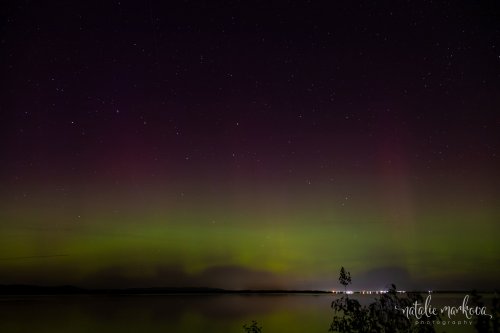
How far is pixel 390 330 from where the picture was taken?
27.2 feet

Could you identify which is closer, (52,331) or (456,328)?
(456,328)

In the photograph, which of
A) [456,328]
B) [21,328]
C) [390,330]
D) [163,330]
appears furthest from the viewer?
[21,328]

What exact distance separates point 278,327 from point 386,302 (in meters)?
44.6

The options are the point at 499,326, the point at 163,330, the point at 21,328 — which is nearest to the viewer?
the point at 499,326

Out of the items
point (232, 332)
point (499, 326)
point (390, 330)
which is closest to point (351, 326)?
point (390, 330)

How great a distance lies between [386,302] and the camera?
862 centimetres

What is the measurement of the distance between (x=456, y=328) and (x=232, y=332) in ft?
66.3

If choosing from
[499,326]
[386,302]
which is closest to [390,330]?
[386,302]

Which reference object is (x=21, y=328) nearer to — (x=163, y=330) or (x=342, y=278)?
(x=163, y=330)

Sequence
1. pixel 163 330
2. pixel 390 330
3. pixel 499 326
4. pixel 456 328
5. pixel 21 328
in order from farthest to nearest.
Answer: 1. pixel 21 328
2. pixel 163 330
3. pixel 456 328
4. pixel 390 330
5. pixel 499 326

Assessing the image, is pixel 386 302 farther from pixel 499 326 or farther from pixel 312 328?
pixel 312 328

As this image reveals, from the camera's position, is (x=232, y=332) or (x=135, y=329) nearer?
(x=232, y=332)

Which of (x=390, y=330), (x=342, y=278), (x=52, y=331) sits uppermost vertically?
(x=342, y=278)

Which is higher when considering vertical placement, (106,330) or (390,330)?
(390,330)
